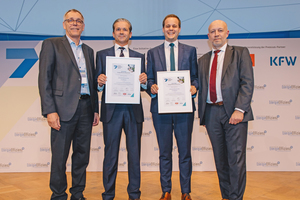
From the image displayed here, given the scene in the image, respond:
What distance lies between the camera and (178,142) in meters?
2.80

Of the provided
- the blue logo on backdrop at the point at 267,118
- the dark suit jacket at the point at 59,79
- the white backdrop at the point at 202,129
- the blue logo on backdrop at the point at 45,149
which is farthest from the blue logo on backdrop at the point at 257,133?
the blue logo on backdrop at the point at 45,149

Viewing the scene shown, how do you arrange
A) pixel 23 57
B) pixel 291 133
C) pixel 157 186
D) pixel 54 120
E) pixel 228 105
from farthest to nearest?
pixel 23 57 < pixel 291 133 < pixel 157 186 < pixel 228 105 < pixel 54 120

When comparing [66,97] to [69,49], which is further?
[69,49]

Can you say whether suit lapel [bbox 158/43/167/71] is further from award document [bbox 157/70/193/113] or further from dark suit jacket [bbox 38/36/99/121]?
dark suit jacket [bbox 38/36/99/121]

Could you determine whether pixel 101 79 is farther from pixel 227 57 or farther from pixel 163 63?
pixel 227 57

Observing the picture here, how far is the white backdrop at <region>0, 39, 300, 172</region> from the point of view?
4.45 metres

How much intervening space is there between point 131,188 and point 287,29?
4.11m

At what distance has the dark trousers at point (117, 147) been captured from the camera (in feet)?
8.85

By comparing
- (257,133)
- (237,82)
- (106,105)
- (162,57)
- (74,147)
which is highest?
(162,57)

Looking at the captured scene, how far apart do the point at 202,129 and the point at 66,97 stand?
9.34ft

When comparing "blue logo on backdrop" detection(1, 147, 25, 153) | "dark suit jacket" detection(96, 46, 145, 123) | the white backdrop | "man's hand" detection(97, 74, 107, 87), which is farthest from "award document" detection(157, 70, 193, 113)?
"blue logo on backdrop" detection(1, 147, 25, 153)

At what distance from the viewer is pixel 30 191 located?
3.37 m

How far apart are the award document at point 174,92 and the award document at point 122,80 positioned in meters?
0.26

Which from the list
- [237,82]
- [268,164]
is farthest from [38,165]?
[268,164]
